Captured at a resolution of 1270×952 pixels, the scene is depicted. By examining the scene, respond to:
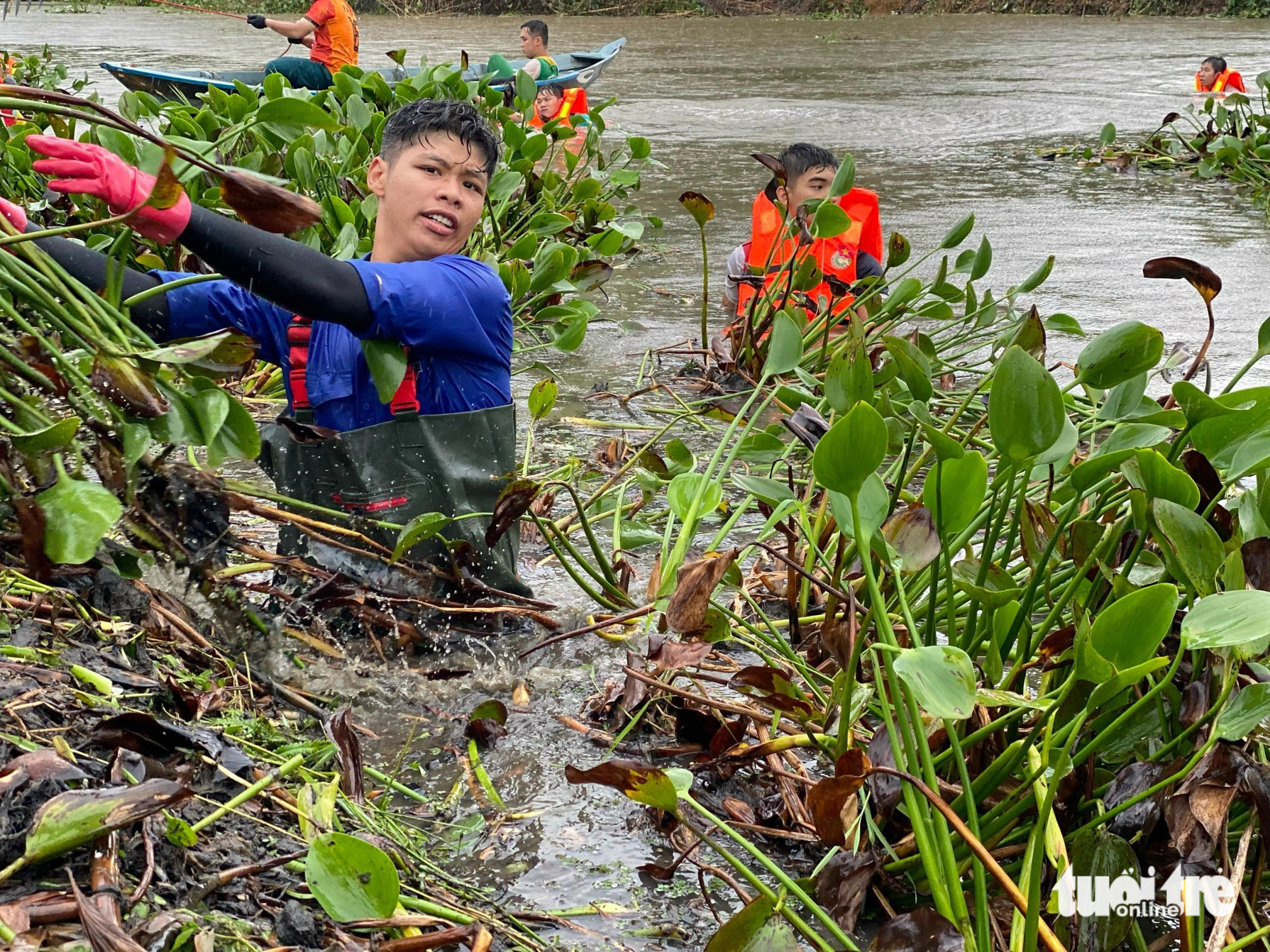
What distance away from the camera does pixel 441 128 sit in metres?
2.61

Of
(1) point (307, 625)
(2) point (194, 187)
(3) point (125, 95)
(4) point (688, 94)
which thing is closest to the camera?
(1) point (307, 625)

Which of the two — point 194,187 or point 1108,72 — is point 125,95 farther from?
point 1108,72

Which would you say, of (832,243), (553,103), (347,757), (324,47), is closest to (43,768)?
(347,757)

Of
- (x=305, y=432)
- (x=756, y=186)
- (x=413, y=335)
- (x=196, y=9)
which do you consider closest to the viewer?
(x=305, y=432)

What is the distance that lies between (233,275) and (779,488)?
3.12ft

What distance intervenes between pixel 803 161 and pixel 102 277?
302 centimetres

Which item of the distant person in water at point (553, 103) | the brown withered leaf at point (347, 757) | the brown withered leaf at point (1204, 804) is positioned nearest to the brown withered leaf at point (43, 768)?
the brown withered leaf at point (347, 757)

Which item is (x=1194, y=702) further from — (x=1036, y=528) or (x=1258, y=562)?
(x=1036, y=528)

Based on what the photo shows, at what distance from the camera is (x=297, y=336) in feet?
8.30

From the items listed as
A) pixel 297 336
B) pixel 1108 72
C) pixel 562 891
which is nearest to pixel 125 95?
pixel 297 336

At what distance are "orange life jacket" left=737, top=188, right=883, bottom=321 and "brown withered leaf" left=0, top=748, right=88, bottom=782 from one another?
3.35 m

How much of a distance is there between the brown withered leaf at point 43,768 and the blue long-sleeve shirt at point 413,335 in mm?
1094

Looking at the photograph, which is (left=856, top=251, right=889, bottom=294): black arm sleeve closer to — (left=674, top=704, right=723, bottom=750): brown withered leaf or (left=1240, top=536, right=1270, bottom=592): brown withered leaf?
(left=674, top=704, right=723, bottom=750): brown withered leaf

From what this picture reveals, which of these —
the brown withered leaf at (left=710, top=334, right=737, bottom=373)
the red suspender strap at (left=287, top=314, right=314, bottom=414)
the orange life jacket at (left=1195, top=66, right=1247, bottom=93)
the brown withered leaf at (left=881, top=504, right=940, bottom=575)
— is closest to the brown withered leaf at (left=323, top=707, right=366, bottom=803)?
the brown withered leaf at (left=881, top=504, right=940, bottom=575)
